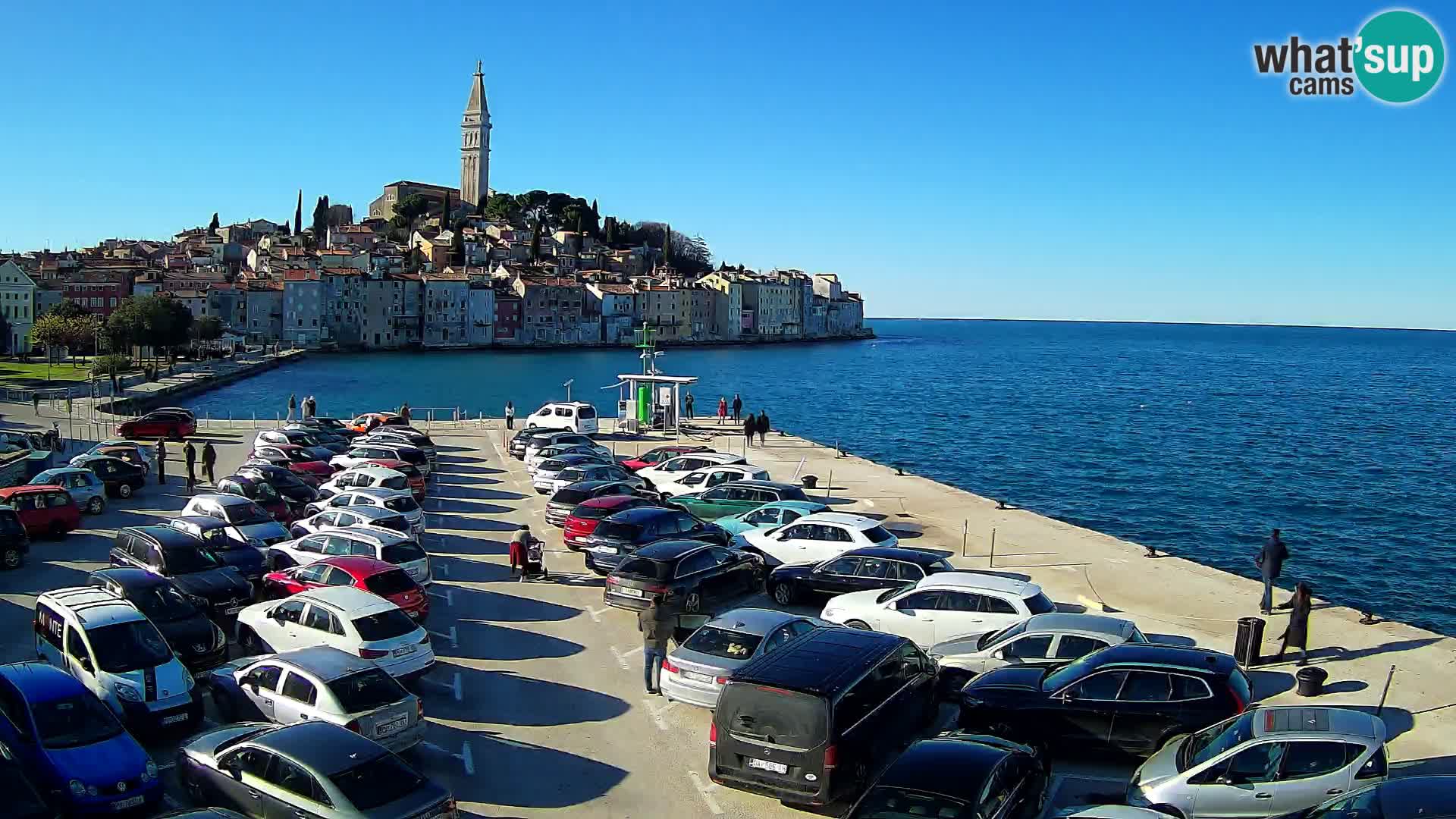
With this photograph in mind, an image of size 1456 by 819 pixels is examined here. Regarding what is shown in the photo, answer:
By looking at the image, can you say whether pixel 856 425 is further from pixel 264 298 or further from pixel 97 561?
pixel 264 298

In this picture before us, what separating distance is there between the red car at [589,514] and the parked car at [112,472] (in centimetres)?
1233

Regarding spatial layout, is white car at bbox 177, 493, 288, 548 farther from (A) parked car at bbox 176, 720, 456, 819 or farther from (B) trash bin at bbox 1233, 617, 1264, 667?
(B) trash bin at bbox 1233, 617, 1264, 667

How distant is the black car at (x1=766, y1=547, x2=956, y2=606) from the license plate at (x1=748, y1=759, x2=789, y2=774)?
23.3ft

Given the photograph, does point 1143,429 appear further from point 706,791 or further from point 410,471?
point 706,791

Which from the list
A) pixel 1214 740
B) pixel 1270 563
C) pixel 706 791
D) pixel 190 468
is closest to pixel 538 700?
pixel 706 791

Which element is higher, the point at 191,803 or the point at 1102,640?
the point at 1102,640

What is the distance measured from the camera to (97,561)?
1952 centimetres

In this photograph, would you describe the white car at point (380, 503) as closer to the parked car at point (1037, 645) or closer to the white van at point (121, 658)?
the white van at point (121, 658)

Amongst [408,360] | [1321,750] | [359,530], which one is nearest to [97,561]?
[359,530]

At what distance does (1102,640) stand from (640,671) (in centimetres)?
567

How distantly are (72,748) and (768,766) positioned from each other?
600 centimetres

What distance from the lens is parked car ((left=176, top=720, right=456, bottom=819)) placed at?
27.7 feet

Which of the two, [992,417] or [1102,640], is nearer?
[1102,640]

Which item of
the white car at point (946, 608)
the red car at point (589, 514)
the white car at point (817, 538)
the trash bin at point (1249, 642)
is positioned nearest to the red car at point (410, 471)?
the red car at point (589, 514)
